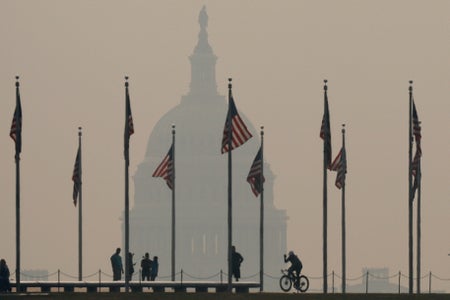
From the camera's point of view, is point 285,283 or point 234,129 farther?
point 285,283

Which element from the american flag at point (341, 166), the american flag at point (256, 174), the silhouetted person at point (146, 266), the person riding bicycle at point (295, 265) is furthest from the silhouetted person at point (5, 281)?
the american flag at point (341, 166)

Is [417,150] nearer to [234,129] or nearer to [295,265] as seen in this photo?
[295,265]

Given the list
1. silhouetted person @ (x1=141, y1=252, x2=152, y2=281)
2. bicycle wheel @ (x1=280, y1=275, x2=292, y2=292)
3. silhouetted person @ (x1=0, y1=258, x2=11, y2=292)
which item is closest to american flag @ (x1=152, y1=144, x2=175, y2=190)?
silhouetted person @ (x1=141, y1=252, x2=152, y2=281)

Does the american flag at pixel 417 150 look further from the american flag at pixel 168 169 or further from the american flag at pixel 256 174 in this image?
the american flag at pixel 168 169

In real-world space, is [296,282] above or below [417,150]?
below

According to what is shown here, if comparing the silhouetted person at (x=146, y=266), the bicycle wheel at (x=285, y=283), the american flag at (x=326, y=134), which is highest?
the american flag at (x=326, y=134)

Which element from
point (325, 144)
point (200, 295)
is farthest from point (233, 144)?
point (200, 295)

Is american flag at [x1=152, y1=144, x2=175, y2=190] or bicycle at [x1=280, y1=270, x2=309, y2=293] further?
american flag at [x1=152, y1=144, x2=175, y2=190]

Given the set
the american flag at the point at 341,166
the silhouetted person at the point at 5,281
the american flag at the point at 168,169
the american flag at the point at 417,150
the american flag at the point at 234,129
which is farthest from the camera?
the american flag at the point at 168,169

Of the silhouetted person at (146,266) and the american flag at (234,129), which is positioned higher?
the american flag at (234,129)

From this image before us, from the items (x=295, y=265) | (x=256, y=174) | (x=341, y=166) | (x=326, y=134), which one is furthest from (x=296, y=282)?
(x=341, y=166)

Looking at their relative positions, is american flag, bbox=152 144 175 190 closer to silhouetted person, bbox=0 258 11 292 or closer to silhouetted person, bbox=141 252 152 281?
silhouetted person, bbox=141 252 152 281

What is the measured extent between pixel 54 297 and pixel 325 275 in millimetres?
22891

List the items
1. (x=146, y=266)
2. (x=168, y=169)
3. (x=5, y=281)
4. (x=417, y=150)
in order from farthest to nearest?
1. (x=168, y=169)
2. (x=146, y=266)
3. (x=417, y=150)
4. (x=5, y=281)
